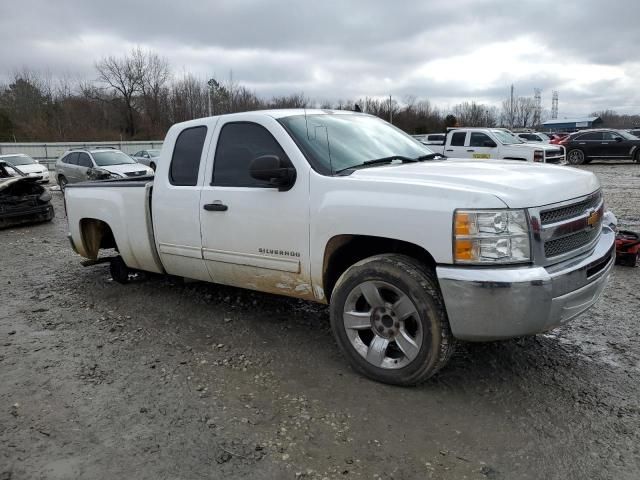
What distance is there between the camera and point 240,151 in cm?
429

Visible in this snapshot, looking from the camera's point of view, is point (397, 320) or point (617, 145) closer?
point (397, 320)

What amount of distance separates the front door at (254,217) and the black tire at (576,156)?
24863mm

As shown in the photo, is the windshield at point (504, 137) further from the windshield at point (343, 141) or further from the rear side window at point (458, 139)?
the windshield at point (343, 141)

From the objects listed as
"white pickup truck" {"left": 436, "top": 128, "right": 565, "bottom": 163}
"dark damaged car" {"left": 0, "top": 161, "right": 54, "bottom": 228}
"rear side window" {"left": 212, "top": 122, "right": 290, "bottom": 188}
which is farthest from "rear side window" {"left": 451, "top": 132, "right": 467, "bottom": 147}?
"rear side window" {"left": 212, "top": 122, "right": 290, "bottom": 188}

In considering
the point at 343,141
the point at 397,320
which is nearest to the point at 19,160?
the point at 343,141

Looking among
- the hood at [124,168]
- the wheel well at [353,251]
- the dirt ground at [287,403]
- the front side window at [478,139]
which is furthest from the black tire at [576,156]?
the wheel well at [353,251]

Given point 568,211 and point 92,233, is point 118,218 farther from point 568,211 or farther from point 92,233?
point 568,211

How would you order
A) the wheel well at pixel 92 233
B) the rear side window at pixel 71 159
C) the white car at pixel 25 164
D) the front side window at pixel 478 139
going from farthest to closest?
the white car at pixel 25 164
the rear side window at pixel 71 159
the front side window at pixel 478 139
the wheel well at pixel 92 233

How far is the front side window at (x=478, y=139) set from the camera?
16734mm

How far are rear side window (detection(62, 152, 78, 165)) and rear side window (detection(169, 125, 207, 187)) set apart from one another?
1545cm

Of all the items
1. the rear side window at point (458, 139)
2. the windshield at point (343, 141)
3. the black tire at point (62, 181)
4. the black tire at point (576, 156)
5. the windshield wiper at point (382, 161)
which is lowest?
the black tire at point (576, 156)

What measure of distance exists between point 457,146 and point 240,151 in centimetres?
1382

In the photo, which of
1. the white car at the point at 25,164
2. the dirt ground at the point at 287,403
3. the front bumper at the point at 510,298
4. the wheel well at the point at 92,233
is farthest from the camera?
the white car at the point at 25,164

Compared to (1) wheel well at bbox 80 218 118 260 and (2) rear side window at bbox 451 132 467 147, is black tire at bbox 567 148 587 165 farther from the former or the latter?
(1) wheel well at bbox 80 218 118 260
